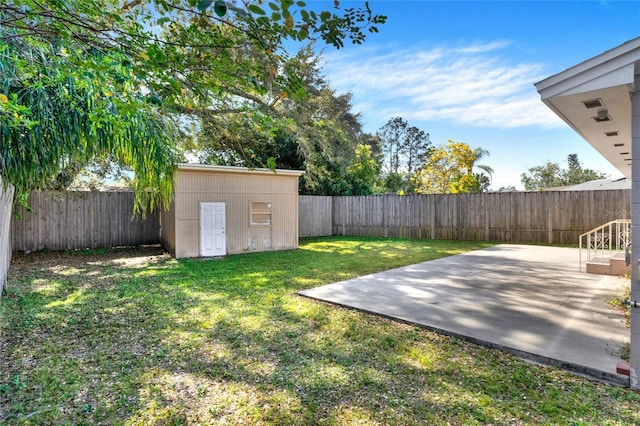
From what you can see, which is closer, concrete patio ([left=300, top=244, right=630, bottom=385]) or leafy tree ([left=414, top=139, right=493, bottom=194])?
concrete patio ([left=300, top=244, right=630, bottom=385])

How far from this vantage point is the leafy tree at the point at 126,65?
5.77 ft

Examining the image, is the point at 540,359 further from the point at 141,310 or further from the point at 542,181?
the point at 542,181

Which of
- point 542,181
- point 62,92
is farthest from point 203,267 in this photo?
point 542,181

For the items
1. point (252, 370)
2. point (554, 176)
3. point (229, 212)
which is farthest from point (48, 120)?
point (554, 176)

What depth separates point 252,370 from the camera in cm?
292

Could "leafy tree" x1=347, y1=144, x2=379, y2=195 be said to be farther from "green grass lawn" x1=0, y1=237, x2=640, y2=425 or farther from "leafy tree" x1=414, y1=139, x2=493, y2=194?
"green grass lawn" x1=0, y1=237, x2=640, y2=425

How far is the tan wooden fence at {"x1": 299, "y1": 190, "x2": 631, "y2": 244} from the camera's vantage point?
10859 mm

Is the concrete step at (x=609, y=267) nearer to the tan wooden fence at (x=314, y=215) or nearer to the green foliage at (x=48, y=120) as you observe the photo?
the green foliage at (x=48, y=120)

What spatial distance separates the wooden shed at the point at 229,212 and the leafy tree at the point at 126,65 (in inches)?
123

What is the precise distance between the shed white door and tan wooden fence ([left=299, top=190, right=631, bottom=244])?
5531 millimetres

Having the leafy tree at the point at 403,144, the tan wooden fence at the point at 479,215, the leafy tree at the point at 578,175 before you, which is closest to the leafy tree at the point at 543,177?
the leafy tree at the point at 578,175

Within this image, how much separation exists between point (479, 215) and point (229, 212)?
360 inches

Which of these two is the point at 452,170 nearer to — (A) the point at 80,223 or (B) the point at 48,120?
(A) the point at 80,223

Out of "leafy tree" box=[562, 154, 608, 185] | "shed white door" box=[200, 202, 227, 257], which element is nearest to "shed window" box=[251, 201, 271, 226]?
"shed white door" box=[200, 202, 227, 257]
